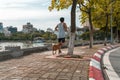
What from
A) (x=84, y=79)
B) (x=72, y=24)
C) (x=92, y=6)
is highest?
(x=92, y=6)

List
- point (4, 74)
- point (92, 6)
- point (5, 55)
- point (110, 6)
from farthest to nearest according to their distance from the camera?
point (110, 6), point (92, 6), point (5, 55), point (4, 74)

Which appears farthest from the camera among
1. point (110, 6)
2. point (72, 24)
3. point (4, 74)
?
point (110, 6)

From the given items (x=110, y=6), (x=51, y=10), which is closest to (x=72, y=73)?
(x=51, y=10)

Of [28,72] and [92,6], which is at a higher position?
[92,6]

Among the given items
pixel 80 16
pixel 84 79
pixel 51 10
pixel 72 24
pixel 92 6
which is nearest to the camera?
pixel 84 79

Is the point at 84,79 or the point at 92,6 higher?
the point at 92,6

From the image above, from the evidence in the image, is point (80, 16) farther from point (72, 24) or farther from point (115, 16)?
point (72, 24)

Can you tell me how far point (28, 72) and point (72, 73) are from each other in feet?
4.64

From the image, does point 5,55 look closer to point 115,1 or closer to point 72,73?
point 72,73

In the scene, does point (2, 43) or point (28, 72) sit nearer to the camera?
point (28, 72)

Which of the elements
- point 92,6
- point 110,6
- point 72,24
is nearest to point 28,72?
point 72,24

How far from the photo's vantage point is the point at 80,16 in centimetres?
4906

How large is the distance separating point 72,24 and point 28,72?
29.1 ft

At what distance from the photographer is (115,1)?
2176 inches
